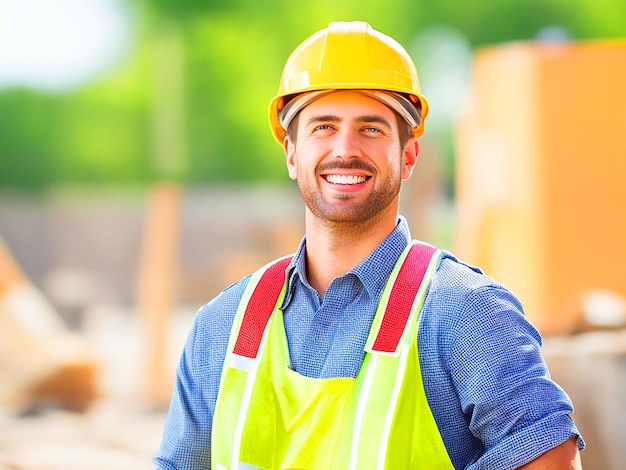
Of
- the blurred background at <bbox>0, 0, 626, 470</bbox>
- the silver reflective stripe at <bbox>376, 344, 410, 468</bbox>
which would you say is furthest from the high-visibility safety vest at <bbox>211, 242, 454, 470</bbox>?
the blurred background at <bbox>0, 0, 626, 470</bbox>

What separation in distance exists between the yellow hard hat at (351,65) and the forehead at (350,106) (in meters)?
0.03

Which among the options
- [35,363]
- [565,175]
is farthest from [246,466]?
[35,363]

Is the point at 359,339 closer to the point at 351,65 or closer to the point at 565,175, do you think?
the point at 351,65

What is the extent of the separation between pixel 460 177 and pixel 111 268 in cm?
975

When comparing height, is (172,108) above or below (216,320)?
above

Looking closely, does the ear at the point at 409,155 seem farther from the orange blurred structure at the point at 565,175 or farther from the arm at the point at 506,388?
the orange blurred structure at the point at 565,175

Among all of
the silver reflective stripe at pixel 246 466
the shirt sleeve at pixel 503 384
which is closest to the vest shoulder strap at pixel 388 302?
the shirt sleeve at pixel 503 384

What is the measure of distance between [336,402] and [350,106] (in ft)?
2.19

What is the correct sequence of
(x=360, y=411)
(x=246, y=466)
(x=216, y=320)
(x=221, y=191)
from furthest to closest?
(x=221, y=191)
(x=216, y=320)
(x=246, y=466)
(x=360, y=411)

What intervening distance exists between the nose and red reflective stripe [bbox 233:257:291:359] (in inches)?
14.0

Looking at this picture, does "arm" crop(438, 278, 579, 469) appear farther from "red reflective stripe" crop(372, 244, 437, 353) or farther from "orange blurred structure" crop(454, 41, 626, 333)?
"orange blurred structure" crop(454, 41, 626, 333)

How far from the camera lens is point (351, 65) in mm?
2529

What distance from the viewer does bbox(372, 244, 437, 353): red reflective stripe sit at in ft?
7.77

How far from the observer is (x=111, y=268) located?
18.1 metres
